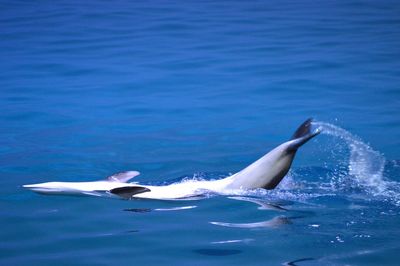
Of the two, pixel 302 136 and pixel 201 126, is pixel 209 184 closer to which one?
pixel 302 136

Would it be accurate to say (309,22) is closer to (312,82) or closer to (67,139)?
(312,82)

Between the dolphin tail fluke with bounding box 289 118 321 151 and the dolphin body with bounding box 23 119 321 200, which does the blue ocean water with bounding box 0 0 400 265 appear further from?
the dolphin tail fluke with bounding box 289 118 321 151

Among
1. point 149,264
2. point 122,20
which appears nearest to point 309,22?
point 122,20

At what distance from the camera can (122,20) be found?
19.8 metres

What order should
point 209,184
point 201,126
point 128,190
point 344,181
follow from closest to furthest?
point 128,190 → point 209,184 → point 344,181 → point 201,126

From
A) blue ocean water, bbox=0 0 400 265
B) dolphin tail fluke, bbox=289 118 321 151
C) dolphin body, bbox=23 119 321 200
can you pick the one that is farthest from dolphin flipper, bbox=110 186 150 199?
dolphin tail fluke, bbox=289 118 321 151

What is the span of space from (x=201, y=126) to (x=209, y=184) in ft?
10.2

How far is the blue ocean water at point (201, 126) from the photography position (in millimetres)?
6031

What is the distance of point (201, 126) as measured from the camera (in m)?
10.6

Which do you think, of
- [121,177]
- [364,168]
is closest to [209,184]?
[121,177]

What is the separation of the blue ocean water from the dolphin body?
122 mm

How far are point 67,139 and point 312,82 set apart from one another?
4.93m

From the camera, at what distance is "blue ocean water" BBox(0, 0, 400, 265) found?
19.8 feet

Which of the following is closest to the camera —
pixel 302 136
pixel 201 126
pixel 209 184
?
pixel 302 136
